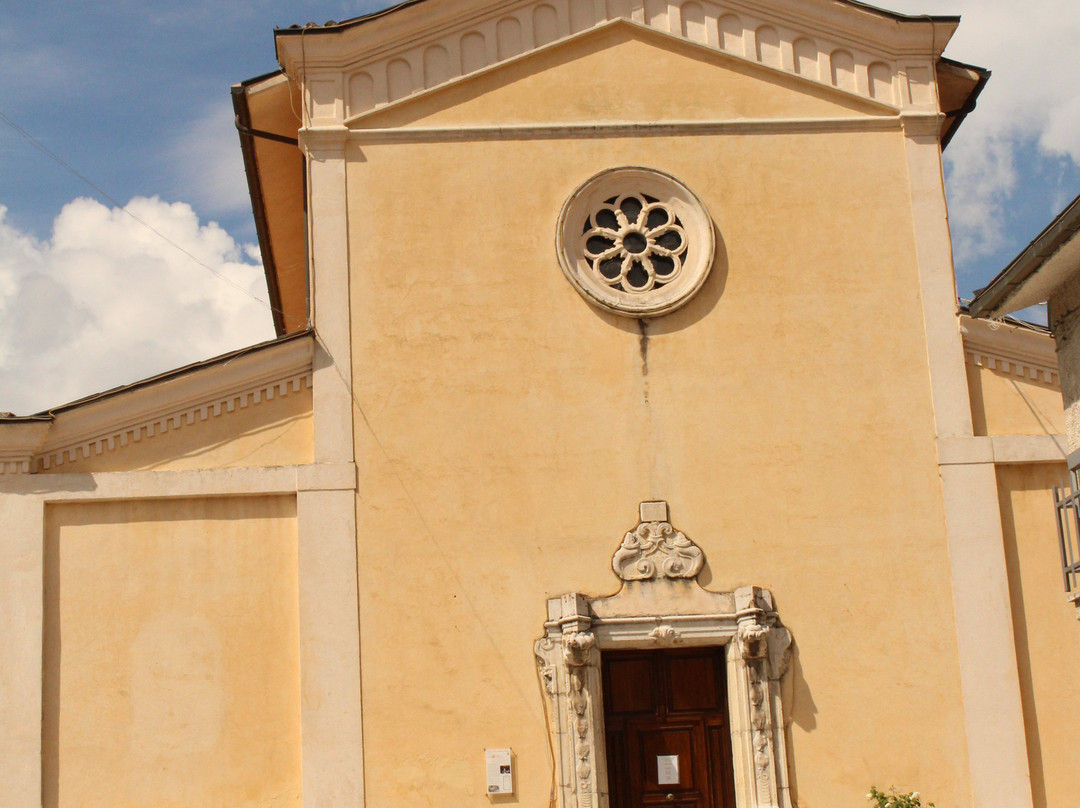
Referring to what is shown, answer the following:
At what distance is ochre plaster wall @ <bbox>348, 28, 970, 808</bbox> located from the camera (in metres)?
13.5

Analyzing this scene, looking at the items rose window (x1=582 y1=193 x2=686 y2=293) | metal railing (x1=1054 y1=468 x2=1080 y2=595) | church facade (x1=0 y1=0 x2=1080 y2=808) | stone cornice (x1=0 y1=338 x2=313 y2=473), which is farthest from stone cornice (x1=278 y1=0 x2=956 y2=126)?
metal railing (x1=1054 y1=468 x2=1080 y2=595)

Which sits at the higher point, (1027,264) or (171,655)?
(1027,264)

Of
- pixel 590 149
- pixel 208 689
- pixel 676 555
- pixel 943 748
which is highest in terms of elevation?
pixel 590 149

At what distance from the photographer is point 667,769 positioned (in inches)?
540

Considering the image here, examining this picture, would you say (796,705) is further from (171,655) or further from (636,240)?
(171,655)

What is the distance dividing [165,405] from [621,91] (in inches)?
207

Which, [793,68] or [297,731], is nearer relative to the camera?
[297,731]

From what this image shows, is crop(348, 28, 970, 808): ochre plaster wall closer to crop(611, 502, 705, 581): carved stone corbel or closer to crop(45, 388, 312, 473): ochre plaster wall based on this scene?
crop(611, 502, 705, 581): carved stone corbel

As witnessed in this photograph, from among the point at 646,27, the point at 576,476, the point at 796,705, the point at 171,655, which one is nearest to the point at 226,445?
the point at 171,655

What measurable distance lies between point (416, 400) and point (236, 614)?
2.47 metres

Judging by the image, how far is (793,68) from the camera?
49.8ft

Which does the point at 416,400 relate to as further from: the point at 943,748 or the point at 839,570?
the point at 943,748

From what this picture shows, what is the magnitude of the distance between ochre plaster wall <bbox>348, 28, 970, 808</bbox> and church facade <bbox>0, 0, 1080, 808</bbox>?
0.03 m

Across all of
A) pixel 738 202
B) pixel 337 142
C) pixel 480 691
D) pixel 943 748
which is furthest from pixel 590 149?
pixel 943 748
